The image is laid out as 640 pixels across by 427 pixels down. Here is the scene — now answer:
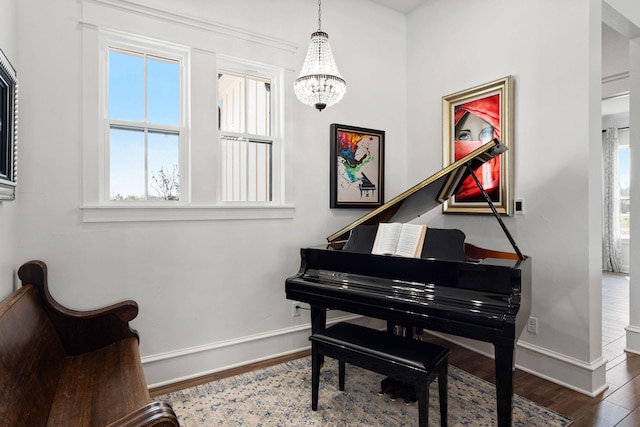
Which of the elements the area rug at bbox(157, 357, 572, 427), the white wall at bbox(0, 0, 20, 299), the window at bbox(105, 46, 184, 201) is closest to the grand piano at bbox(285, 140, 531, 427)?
the area rug at bbox(157, 357, 572, 427)

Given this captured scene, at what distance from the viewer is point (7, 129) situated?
1.77 m

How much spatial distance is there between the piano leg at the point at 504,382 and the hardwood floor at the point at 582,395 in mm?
690

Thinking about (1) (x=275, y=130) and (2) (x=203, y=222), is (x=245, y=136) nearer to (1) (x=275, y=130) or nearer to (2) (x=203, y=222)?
(1) (x=275, y=130)

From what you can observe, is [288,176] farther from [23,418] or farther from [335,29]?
[23,418]

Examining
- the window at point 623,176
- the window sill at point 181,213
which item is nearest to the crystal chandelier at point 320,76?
the window sill at point 181,213

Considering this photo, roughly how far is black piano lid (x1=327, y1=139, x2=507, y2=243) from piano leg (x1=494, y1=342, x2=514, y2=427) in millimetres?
1029

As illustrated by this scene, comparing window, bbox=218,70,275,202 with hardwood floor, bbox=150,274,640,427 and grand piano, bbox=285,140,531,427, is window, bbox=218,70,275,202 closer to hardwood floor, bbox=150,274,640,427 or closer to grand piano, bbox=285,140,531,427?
grand piano, bbox=285,140,531,427

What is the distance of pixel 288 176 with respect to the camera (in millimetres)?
3268

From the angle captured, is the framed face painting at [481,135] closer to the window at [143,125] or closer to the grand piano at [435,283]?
the grand piano at [435,283]

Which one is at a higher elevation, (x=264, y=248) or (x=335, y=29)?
(x=335, y=29)

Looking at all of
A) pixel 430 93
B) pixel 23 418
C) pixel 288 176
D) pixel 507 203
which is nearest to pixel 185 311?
pixel 288 176

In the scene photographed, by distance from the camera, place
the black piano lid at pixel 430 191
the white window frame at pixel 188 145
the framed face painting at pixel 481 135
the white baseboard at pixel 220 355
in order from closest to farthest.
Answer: the black piano lid at pixel 430 191 → the white window frame at pixel 188 145 → the white baseboard at pixel 220 355 → the framed face painting at pixel 481 135

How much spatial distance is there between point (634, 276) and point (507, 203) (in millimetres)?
1428

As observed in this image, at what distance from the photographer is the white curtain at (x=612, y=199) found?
7.21 m
